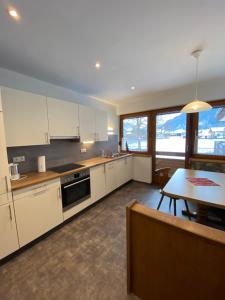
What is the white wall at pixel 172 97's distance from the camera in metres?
2.90

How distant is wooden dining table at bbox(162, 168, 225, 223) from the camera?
59.1 inches

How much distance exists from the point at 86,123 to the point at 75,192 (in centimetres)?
141

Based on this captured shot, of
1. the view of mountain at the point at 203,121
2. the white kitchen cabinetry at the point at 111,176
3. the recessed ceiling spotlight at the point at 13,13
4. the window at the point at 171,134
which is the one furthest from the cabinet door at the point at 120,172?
the recessed ceiling spotlight at the point at 13,13

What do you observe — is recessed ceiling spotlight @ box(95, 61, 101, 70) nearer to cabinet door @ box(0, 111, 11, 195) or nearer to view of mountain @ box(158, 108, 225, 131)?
cabinet door @ box(0, 111, 11, 195)

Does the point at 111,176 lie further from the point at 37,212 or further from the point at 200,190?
the point at 200,190

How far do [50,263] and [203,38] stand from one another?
3.15 metres

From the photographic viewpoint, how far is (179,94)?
3.34 metres

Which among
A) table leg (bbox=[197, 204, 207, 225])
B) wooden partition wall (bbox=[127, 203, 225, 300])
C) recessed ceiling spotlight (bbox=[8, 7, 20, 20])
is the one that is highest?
recessed ceiling spotlight (bbox=[8, 7, 20, 20])

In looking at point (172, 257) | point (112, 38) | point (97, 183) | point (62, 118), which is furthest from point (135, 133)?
point (172, 257)

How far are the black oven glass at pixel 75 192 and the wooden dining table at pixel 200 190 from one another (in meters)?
1.43

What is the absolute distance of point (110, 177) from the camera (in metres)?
3.29

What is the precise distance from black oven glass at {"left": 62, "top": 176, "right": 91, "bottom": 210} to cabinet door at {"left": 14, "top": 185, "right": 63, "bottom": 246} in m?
0.11

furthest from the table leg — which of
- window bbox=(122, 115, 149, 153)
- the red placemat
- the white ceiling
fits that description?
window bbox=(122, 115, 149, 153)

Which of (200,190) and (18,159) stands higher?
(18,159)
